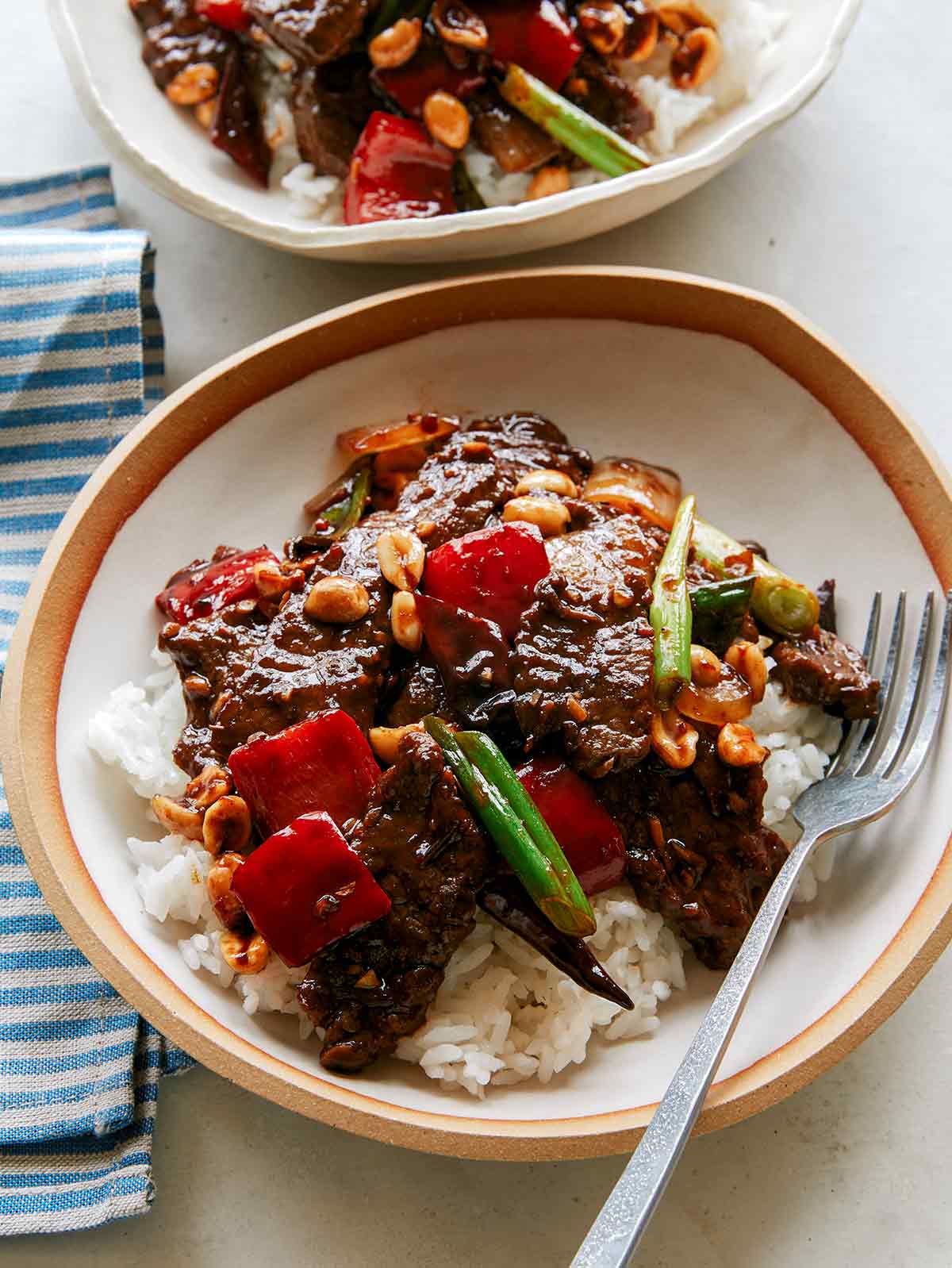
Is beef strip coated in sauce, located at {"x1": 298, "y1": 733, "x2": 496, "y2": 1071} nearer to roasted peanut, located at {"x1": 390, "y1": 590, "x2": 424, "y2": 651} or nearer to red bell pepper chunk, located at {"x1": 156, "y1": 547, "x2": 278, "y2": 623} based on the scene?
roasted peanut, located at {"x1": 390, "y1": 590, "x2": 424, "y2": 651}

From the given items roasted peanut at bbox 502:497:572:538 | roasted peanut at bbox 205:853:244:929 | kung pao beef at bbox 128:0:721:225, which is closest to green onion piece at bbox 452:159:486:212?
kung pao beef at bbox 128:0:721:225

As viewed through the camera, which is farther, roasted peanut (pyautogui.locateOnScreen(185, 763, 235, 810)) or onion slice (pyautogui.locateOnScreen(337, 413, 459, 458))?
onion slice (pyautogui.locateOnScreen(337, 413, 459, 458))

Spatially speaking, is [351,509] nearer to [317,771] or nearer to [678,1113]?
[317,771]

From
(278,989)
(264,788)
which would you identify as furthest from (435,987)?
(264,788)

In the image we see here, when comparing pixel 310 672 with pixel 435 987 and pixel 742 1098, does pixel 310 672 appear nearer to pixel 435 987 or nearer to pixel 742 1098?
pixel 435 987

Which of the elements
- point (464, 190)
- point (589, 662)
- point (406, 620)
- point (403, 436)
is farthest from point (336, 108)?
point (589, 662)

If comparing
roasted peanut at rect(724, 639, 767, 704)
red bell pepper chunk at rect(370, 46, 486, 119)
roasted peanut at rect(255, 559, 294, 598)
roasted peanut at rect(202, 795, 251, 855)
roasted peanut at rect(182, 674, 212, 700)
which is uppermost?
red bell pepper chunk at rect(370, 46, 486, 119)

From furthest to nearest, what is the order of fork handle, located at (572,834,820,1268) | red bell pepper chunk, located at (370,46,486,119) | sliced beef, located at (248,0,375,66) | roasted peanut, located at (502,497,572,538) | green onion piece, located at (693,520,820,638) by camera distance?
1. red bell pepper chunk, located at (370,46,486,119)
2. sliced beef, located at (248,0,375,66)
3. green onion piece, located at (693,520,820,638)
4. roasted peanut, located at (502,497,572,538)
5. fork handle, located at (572,834,820,1268)

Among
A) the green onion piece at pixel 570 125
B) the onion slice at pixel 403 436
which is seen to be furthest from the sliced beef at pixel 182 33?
the onion slice at pixel 403 436
